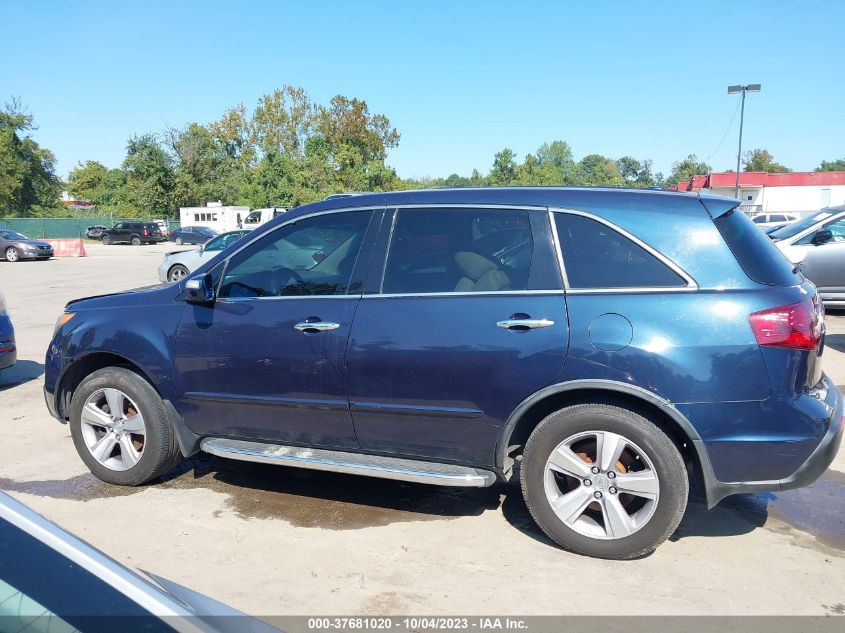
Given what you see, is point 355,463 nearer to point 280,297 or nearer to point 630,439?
point 280,297

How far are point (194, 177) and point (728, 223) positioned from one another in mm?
70056

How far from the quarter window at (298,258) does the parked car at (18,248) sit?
2836 cm

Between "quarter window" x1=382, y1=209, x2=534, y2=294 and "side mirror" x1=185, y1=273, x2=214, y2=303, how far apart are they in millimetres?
1159

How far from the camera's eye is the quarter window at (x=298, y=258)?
4.35 meters

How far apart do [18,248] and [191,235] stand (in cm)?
1978

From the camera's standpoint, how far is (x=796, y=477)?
350 cm

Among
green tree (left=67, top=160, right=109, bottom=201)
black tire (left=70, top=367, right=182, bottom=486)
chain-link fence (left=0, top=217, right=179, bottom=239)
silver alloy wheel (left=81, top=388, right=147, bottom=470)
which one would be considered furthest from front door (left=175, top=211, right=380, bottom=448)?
green tree (left=67, top=160, right=109, bottom=201)

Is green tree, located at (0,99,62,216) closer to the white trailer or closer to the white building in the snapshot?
the white trailer

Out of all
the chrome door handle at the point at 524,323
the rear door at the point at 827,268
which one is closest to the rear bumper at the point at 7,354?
the chrome door handle at the point at 524,323

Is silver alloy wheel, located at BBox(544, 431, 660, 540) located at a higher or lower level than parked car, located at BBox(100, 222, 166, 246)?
lower

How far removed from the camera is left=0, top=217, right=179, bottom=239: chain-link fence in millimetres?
48812

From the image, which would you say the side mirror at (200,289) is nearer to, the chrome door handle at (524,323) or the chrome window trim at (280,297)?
the chrome window trim at (280,297)

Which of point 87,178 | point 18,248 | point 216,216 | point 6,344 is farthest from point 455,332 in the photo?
Answer: point 87,178

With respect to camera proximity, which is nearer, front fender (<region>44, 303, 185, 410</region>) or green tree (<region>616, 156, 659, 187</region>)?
front fender (<region>44, 303, 185, 410</region>)
